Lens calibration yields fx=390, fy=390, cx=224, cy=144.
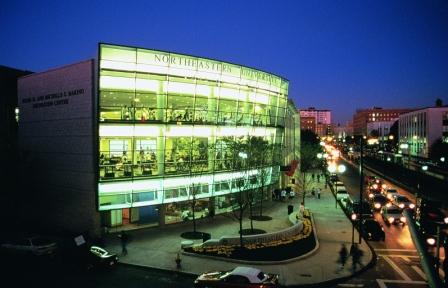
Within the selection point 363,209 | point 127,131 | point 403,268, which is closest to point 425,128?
point 363,209

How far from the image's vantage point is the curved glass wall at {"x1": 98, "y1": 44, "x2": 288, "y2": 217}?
3084 cm

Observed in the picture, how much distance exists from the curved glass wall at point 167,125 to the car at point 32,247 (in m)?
5.65

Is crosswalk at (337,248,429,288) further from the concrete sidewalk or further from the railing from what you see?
the railing

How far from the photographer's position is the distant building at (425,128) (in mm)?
106375

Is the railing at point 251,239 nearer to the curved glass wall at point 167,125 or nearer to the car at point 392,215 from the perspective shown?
the curved glass wall at point 167,125

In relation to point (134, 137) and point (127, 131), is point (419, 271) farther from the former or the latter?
point (127, 131)

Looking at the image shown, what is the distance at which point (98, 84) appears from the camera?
29.7 m

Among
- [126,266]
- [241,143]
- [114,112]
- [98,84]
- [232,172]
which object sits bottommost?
[126,266]

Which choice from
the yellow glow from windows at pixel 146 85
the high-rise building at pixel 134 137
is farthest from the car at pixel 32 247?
the yellow glow from windows at pixel 146 85

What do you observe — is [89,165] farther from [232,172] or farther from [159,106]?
[232,172]

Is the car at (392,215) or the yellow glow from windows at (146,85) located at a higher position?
the yellow glow from windows at (146,85)

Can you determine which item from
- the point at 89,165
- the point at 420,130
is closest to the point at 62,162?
the point at 89,165

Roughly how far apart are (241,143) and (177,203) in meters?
8.34

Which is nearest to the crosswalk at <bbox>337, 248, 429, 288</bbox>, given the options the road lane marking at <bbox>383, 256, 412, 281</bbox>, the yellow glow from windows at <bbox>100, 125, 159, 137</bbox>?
the road lane marking at <bbox>383, 256, 412, 281</bbox>
